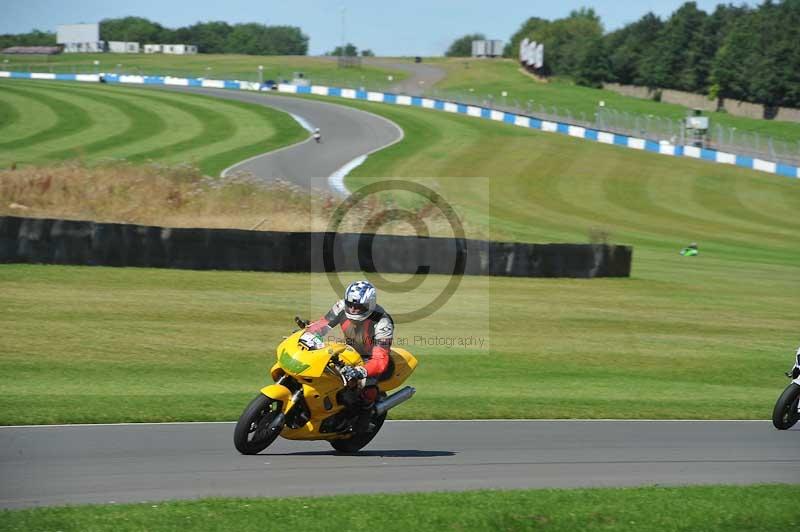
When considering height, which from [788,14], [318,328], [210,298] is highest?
[788,14]

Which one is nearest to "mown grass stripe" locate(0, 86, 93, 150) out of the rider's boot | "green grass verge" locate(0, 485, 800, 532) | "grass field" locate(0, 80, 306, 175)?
"grass field" locate(0, 80, 306, 175)

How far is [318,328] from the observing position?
10.6 m

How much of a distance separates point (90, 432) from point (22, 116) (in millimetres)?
54926

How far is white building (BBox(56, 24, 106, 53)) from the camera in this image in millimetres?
164500

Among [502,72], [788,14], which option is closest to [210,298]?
[788,14]

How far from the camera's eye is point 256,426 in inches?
399

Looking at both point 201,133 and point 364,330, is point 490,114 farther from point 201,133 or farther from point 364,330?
point 364,330

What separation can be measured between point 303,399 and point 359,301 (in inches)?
45.1

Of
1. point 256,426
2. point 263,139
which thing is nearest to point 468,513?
point 256,426

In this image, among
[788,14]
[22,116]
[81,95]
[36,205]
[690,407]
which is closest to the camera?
[690,407]

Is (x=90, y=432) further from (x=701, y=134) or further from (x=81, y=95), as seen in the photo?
(x=81, y=95)

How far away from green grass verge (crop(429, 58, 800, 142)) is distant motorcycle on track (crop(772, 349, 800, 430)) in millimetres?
79355

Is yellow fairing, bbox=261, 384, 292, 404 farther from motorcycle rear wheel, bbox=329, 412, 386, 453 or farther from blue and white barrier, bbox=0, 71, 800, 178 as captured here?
blue and white barrier, bbox=0, 71, 800, 178

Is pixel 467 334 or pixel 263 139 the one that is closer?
pixel 467 334
